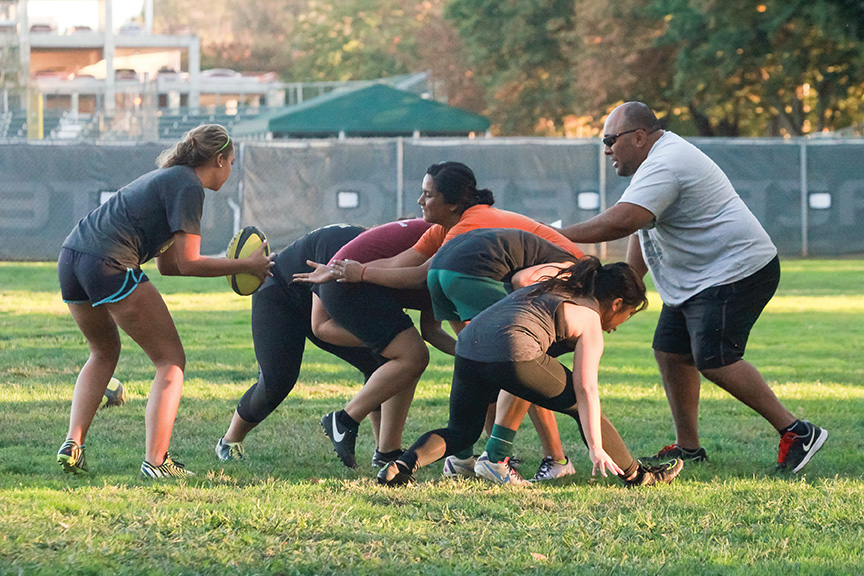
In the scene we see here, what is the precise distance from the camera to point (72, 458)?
5789 mm

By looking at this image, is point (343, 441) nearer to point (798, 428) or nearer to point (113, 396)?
Answer: point (798, 428)

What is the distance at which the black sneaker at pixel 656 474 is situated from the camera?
5730mm

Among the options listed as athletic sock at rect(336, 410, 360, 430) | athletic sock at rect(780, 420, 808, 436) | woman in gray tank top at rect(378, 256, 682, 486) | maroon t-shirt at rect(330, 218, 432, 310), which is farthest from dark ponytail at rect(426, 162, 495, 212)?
athletic sock at rect(780, 420, 808, 436)

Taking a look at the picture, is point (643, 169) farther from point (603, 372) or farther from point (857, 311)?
point (857, 311)

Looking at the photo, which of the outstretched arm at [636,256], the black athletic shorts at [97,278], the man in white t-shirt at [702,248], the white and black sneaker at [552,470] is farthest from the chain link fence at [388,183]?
the black athletic shorts at [97,278]

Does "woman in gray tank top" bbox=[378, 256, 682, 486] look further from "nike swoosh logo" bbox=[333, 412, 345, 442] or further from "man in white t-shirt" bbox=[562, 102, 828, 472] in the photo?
"nike swoosh logo" bbox=[333, 412, 345, 442]

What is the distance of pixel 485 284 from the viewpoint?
5777mm

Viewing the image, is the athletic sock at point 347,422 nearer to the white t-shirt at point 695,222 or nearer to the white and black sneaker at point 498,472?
the white and black sneaker at point 498,472

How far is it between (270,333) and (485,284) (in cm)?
132

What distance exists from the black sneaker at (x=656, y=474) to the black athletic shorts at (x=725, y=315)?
1.92 feet

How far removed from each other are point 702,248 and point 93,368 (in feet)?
10.7

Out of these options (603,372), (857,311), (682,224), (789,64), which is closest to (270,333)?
(682,224)

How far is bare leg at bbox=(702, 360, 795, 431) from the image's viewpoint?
6.18 meters

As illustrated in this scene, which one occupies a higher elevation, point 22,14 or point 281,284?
point 22,14
